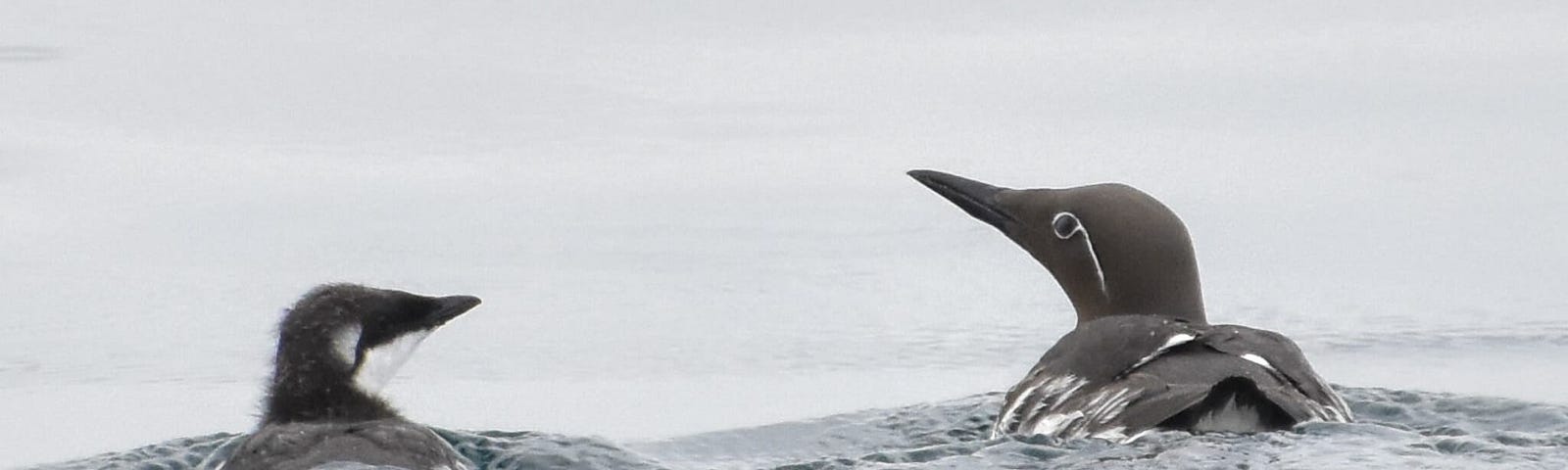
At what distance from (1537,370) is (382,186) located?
14.8ft

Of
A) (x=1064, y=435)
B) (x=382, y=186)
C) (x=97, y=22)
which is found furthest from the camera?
(x=97, y=22)

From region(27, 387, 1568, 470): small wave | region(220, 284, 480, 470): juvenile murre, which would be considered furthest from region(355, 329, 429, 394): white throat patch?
region(27, 387, 1568, 470): small wave

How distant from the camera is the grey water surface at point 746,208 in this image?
10523 mm

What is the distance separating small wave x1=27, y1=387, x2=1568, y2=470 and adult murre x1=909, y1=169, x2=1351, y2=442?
84 millimetres

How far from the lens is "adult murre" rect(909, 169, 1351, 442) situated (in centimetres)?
916

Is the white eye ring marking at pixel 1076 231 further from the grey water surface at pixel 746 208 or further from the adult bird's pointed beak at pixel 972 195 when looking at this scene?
the grey water surface at pixel 746 208

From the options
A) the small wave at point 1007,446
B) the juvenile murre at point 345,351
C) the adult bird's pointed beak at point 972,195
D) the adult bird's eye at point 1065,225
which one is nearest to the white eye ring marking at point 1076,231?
the adult bird's eye at point 1065,225

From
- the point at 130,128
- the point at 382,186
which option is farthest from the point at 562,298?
the point at 130,128

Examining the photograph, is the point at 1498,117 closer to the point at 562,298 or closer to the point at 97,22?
the point at 562,298

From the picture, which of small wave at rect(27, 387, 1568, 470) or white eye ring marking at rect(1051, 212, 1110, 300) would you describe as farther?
white eye ring marking at rect(1051, 212, 1110, 300)

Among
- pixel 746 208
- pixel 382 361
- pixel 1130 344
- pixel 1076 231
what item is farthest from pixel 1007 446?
pixel 746 208

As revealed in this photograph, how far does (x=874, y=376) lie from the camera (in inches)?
432

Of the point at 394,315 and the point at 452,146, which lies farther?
the point at 452,146

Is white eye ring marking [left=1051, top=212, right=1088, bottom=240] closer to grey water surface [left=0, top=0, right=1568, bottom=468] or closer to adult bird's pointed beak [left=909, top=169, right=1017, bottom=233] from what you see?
adult bird's pointed beak [left=909, top=169, right=1017, bottom=233]
